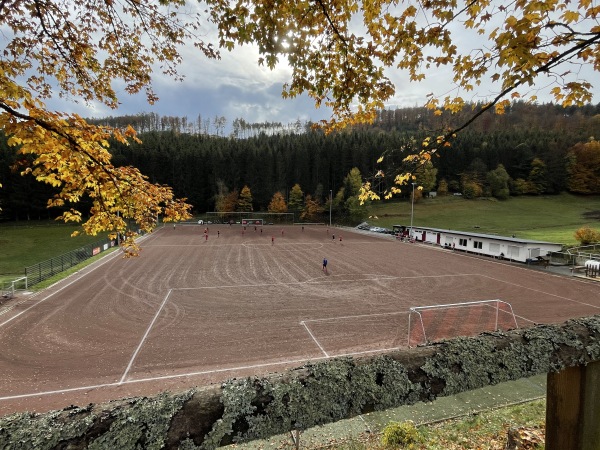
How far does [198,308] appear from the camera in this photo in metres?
17.6

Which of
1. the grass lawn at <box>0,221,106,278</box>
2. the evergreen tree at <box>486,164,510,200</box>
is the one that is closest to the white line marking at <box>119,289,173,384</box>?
the grass lawn at <box>0,221,106,278</box>

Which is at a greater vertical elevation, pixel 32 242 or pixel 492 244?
pixel 492 244

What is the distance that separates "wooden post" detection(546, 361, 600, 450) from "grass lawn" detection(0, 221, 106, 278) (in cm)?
3958

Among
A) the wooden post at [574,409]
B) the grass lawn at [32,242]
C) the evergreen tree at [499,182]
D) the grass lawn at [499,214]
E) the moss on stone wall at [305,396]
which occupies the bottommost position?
the grass lawn at [32,242]

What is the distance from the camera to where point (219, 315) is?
1653 centimetres

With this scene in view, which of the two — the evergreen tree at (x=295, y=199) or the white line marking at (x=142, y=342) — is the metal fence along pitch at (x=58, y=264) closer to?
the white line marking at (x=142, y=342)

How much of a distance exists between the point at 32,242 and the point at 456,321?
2220 inches

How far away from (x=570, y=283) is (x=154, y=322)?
93.2 ft

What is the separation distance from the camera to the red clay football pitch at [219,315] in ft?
36.3

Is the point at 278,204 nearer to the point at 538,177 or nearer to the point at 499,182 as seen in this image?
the point at 499,182

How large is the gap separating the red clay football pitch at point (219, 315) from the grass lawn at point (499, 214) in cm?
3200

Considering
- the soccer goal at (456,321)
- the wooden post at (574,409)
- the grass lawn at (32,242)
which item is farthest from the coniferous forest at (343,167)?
the wooden post at (574,409)

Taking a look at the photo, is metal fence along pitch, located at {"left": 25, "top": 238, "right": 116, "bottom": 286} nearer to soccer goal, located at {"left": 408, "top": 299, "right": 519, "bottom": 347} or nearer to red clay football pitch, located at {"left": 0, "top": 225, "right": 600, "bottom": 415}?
red clay football pitch, located at {"left": 0, "top": 225, "right": 600, "bottom": 415}

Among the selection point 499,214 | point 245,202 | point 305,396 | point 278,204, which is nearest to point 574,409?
point 305,396
